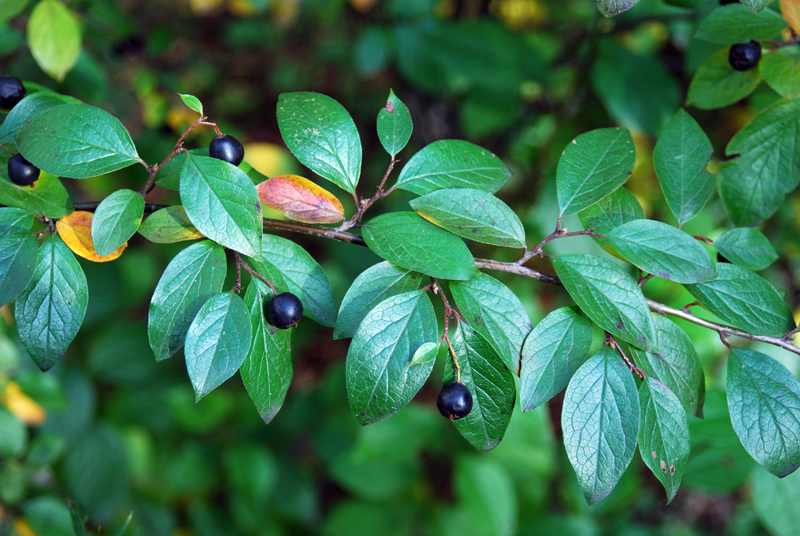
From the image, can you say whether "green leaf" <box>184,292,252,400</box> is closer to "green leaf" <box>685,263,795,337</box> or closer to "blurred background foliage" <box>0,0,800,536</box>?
"green leaf" <box>685,263,795,337</box>

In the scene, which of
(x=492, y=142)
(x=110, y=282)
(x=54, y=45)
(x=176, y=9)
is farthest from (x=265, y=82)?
(x=54, y=45)

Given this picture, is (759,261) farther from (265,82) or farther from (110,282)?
(265,82)

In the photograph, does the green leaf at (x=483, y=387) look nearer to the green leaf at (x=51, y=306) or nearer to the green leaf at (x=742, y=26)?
the green leaf at (x=51, y=306)

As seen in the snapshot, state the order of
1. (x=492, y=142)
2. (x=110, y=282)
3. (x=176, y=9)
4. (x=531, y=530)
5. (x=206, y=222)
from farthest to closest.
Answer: (x=176, y=9) → (x=492, y=142) → (x=110, y=282) → (x=531, y=530) → (x=206, y=222)

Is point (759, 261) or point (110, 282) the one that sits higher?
point (759, 261)

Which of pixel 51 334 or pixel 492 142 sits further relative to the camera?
pixel 492 142

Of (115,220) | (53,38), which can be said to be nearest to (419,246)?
(115,220)

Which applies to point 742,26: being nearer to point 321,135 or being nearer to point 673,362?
point 673,362

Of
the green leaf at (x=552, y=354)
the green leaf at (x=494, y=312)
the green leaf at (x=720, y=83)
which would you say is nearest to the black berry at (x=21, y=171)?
the green leaf at (x=494, y=312)
